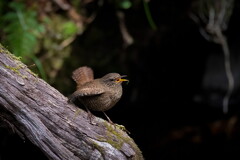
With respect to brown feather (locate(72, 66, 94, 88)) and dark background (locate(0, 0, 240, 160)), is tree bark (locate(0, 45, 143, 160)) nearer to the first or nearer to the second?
brown feather (locate(72, 66, 94, 88))

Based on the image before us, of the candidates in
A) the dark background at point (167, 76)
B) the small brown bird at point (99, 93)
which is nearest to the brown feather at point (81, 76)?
the small brown bird at point (99, 93)

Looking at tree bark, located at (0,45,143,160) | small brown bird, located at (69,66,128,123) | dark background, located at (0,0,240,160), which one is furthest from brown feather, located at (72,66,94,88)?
dark background, located at (0,0,240,160)

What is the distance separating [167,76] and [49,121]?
320 centimetres

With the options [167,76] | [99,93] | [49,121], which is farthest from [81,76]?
[167,76]

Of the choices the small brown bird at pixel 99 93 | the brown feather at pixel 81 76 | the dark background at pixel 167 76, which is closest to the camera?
the small brown bird at pixel 99 93

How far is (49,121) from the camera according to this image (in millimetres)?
3135

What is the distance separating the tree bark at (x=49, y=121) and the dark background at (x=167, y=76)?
2.26m

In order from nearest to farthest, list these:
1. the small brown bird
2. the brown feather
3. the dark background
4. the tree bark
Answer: the tree bark, the small brown bird, the brown feather, the dark background

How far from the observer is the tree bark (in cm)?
304

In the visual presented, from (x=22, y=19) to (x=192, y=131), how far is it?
3.15 meters

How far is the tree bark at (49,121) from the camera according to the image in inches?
120

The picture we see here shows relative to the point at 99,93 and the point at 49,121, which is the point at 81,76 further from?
the point at 49,121

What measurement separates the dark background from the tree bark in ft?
7.43

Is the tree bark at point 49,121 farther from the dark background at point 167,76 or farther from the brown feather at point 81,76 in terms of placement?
the dark background at point 167,76
